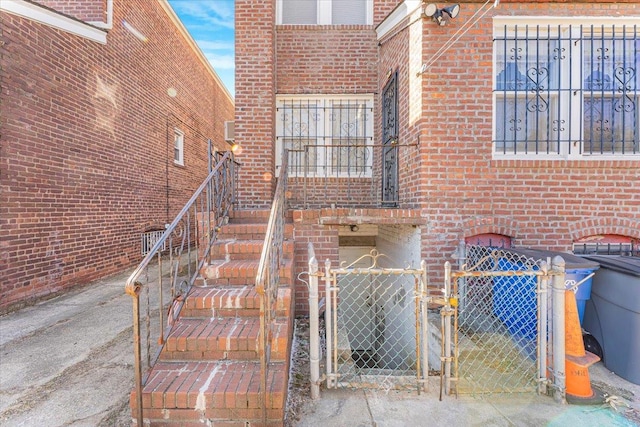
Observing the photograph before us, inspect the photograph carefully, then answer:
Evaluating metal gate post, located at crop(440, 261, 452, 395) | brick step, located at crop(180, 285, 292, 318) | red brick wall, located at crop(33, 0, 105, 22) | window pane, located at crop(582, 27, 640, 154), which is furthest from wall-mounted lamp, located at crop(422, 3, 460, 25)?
red brick wall, located at crop(33, 0, 105, 22)

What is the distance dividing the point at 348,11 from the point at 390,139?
2957mm

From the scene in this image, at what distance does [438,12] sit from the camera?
3607 mm

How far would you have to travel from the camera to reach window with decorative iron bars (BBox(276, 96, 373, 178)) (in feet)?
18.9

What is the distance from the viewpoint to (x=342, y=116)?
5801 millimetres

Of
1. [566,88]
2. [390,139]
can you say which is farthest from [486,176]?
[390,139]

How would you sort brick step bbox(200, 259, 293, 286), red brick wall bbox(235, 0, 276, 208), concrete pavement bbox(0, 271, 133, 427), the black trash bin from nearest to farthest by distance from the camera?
concrete pavement bbox(0, 271, 133, 427)
the black trash bin
brick step bbox(200, 259, 293, 286)
red brick wall bbox(235, 0, 276, 208)

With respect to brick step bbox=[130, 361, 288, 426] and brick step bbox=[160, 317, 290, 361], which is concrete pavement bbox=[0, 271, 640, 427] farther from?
brick step bbox=[160, 317, 290, 361]

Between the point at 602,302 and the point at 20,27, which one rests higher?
the point at 20,27

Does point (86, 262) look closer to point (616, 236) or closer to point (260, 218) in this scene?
point (260, 218)

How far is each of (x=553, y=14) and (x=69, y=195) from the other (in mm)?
7876

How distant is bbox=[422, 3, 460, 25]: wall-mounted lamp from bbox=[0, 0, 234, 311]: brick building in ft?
10.7

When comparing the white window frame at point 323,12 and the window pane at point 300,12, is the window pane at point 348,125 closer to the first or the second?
the white window frame at point 323,12

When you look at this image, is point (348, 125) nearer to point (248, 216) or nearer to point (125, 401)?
point (248, 216)

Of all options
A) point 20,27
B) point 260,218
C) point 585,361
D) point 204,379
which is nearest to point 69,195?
point 20,27
